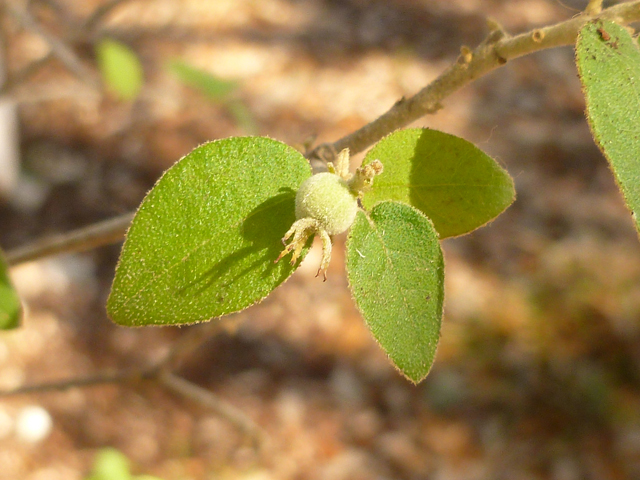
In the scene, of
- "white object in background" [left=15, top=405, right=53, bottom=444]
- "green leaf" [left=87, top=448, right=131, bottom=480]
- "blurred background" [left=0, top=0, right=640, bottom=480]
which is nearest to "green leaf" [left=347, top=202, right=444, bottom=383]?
"green leaf" [left=87, top=448, right=131, bottom=480]

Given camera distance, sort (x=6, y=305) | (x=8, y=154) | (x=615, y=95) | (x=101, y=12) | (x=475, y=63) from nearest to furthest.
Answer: (x=615, y=95) < (x=475, y=63) < (x=6, y=305) < (x=101, y=12) < (x=8, y=154)

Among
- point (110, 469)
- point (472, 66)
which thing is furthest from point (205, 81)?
point (472, 66)

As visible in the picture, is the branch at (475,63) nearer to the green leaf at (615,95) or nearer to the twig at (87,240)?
the green leaf at (615,95)

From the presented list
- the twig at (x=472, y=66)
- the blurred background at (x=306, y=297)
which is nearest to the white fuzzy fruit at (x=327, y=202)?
the twig at (x=472, y=66)

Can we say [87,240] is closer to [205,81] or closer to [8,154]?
[205,81]

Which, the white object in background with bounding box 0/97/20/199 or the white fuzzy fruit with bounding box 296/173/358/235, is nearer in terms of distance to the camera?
the white fuzzy fruit with bounding box 296/173/358/235

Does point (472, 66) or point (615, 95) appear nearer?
point (615, 95)

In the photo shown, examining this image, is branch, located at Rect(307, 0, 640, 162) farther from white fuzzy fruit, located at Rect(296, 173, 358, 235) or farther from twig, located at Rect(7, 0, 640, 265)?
white fuzzy fruit, located at Rect(296, 173, 358, 235)
